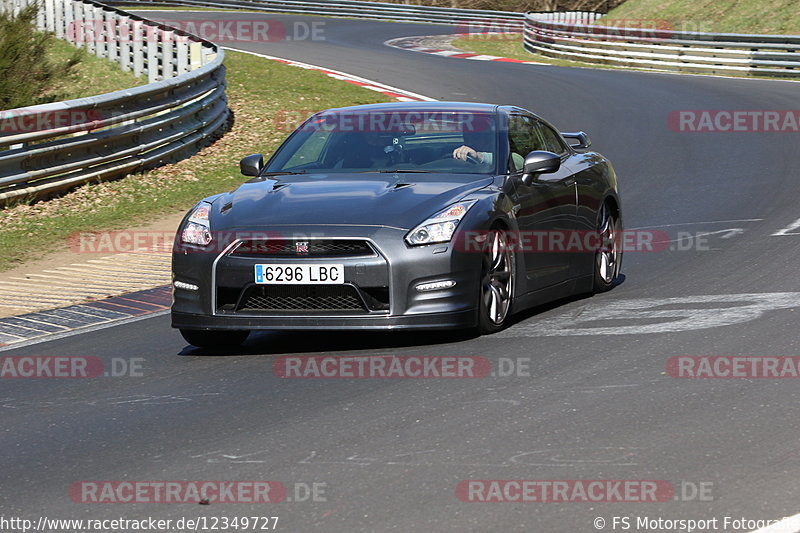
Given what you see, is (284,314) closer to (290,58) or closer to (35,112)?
(35,112)

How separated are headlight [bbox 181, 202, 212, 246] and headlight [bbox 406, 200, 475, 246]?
4.06 feet

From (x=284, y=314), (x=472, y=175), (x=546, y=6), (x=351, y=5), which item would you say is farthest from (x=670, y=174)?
(x=546, y=6)

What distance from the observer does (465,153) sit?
8.96 metres

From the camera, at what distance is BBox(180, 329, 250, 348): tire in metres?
8.20

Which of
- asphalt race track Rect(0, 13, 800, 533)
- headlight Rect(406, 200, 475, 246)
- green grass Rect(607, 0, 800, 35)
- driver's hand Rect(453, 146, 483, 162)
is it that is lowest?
green grass Rect(607, 0, 800, 35)

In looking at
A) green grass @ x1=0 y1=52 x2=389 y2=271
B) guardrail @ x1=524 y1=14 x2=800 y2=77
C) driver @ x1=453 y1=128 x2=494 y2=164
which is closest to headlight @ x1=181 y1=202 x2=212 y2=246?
driver @ x1=453 y1=128 x2=494 y2=164

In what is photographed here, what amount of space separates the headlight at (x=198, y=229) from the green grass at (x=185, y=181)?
178 inches

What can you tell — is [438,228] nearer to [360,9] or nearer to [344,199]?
A: [344,199]

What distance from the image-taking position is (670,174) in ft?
56.5

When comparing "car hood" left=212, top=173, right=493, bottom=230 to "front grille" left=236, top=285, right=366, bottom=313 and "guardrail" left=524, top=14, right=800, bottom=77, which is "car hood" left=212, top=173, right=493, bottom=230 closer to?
"front grille" left=236, top=285, right=366, bottom=313

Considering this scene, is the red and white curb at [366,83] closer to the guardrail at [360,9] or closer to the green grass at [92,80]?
the green grass at [92,80]

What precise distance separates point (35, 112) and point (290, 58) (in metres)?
18.2

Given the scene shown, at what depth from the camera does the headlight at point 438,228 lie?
775cm

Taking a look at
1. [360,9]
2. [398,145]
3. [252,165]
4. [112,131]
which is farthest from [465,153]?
[360,9]
